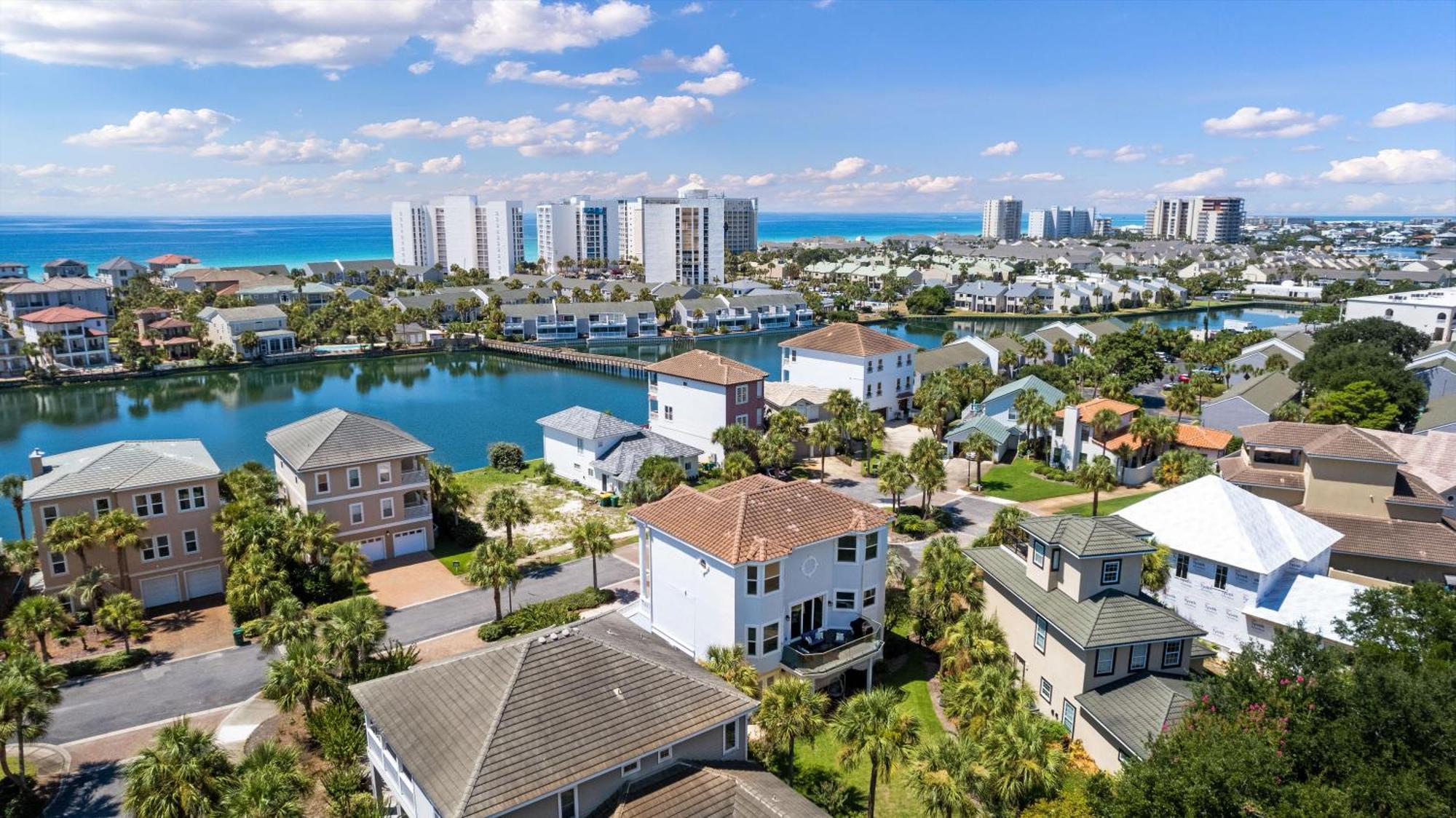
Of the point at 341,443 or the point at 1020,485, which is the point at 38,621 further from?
the point at 1020,485

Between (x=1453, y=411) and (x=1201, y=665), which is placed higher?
(x=1453, y=411)

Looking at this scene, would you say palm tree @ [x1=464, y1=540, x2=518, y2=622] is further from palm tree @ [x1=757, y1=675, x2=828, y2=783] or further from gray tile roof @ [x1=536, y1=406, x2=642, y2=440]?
gray tile roof @ [x1=536, y1=406, x2=642, y2=440]

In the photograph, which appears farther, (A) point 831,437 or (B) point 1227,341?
(B) point 1227,341

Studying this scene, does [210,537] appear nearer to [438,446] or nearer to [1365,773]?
[438,446]

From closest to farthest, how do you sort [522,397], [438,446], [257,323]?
1. [438,446]
2. [522,397]
3. [257,323]

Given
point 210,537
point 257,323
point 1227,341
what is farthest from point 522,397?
point 1227,341

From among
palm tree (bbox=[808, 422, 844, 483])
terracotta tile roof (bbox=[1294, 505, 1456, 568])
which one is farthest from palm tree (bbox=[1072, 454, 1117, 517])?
palm tree (bbox=[808, 422, 844, 483])

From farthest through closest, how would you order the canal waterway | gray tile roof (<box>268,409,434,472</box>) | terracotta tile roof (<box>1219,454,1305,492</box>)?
the canal waterway < terracotta tile roof (<box>1219,454,1305,492</box>) < gray tile roof (<box>268,409,434,472</box>)
